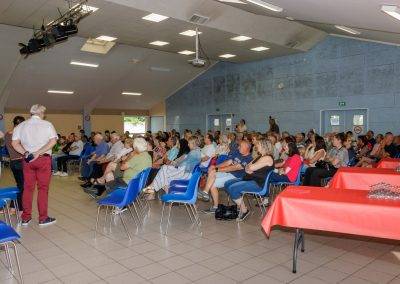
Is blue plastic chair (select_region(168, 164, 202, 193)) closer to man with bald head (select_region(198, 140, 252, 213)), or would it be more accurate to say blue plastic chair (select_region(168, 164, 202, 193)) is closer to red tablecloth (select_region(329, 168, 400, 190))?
man with bald head (select_region(198, 140, 252, 213))

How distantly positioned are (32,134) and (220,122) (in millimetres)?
10533

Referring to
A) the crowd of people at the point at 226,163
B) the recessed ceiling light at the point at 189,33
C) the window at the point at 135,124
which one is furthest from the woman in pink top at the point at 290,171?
the window at the point at 135,124

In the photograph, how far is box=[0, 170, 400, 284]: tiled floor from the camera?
9.78 feet

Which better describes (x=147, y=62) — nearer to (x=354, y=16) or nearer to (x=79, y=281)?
(x=354, y=16)

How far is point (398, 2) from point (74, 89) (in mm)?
12587

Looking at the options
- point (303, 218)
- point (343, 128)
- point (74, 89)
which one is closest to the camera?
point (303, 218)

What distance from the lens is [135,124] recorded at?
1866 centimetres

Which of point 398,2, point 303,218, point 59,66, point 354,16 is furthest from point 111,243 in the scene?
point 59,66

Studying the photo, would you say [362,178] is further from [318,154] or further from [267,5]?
[267,5]

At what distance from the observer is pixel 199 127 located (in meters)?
15.4

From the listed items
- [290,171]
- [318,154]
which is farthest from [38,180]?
[318,154]

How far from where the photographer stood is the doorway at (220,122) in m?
14.1

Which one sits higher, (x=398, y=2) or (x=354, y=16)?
(x=354, y=16)

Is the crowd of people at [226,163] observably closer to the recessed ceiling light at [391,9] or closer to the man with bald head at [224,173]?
the man with bald head at [224,173]
